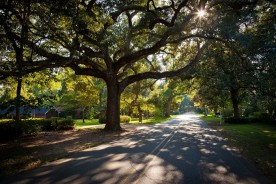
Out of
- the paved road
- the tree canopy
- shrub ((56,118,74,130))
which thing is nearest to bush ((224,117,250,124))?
the tree canopy

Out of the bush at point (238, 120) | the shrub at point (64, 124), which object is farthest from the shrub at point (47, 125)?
the bush at point (238, 120)

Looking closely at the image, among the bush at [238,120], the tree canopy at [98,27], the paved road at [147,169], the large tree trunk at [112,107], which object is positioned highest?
the tree canopy at [98,27]

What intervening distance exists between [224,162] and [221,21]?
10.7 meters

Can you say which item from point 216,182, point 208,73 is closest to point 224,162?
point 216,182

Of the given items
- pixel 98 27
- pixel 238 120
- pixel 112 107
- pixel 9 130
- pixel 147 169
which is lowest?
pixel 147 169

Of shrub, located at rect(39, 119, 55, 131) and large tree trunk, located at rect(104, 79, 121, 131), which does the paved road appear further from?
shrub, located at rect(39, 119, 55, 131)

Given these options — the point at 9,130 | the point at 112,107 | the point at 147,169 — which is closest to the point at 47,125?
the point at 112,107

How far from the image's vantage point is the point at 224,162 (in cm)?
1057

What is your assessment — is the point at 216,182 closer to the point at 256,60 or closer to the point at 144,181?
the point at 144,181

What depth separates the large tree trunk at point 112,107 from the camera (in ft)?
82.6

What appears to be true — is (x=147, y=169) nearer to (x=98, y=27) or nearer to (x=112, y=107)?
(x=98, y=27)

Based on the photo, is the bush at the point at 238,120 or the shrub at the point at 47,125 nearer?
the shrub at the point at 47,125

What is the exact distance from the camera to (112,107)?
Answer: 25391mm

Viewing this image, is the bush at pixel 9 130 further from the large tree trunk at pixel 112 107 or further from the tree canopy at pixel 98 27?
the large tree trunk at pixel 112 107
